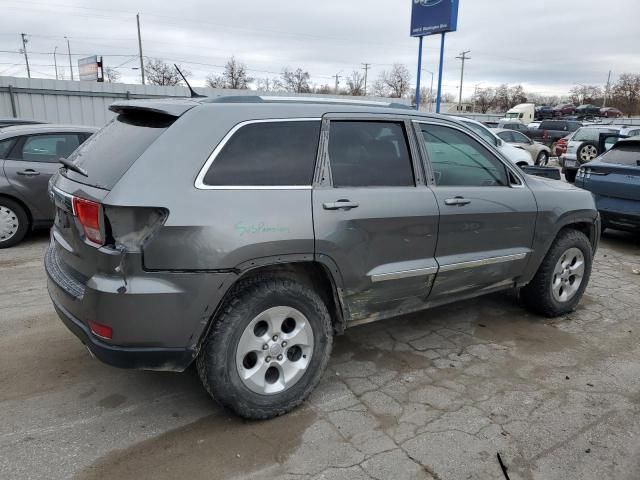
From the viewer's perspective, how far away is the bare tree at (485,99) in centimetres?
8350

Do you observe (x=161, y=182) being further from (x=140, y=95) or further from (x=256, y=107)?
(x=140, y=95)

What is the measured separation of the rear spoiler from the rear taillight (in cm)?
66

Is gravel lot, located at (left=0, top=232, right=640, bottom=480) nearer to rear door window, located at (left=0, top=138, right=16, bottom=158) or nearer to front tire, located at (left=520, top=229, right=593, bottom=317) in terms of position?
front tire, located at (left=520, top=229, right=593, bottom=317)

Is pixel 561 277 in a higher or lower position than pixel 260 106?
lower

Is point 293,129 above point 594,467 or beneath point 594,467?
above

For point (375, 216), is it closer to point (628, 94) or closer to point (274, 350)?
point (274, 350)

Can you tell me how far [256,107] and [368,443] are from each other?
201 cm

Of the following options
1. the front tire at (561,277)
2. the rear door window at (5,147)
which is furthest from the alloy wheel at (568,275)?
the rear door window at (5,147)

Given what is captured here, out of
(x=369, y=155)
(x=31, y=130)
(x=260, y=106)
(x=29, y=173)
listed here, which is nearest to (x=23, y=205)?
(x=29, y=173)

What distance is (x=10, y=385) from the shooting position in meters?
3.33

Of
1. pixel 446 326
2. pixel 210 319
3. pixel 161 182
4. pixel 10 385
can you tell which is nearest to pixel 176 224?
pixel 161 182

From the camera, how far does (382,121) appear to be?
3.48 metres

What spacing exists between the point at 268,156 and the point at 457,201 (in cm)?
148

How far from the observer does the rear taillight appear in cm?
259
